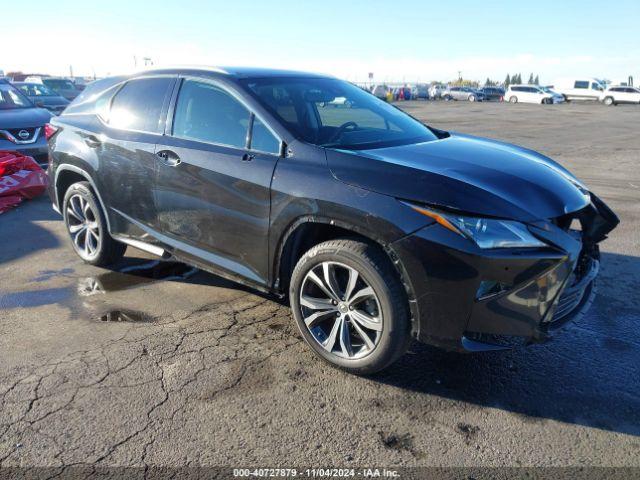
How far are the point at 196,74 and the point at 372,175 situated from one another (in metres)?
1.84

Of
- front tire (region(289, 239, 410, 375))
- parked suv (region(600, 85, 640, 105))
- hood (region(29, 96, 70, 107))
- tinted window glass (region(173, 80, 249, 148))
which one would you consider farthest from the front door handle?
parked suv (region(600, 85, 640, 105))

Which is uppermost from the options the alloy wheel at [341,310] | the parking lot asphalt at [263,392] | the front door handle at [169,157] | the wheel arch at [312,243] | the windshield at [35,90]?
the windshield at [35,90]

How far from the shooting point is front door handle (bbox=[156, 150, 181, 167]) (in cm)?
387

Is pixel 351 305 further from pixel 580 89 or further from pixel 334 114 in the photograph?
pixel 580 89

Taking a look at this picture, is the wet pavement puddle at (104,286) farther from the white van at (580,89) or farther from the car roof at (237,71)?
the white van at (580,89)

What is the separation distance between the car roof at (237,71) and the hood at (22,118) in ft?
18.0

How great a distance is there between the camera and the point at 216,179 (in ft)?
11.8

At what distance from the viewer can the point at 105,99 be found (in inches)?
187

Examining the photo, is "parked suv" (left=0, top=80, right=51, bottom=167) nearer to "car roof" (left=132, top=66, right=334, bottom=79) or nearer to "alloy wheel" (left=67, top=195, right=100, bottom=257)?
"alloy wheel" (left=67, top=195, right=100, bottom=257)

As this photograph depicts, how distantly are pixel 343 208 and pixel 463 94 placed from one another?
2281 inches

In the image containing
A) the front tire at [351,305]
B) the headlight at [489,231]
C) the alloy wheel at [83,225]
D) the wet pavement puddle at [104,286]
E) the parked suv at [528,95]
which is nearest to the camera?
the headlight at [489,231]

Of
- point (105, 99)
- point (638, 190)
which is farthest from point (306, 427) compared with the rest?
point (638, 190)

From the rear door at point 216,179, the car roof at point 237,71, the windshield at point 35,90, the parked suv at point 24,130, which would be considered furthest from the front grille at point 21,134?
the windshield at point 35,90

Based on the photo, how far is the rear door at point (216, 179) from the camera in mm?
3430
